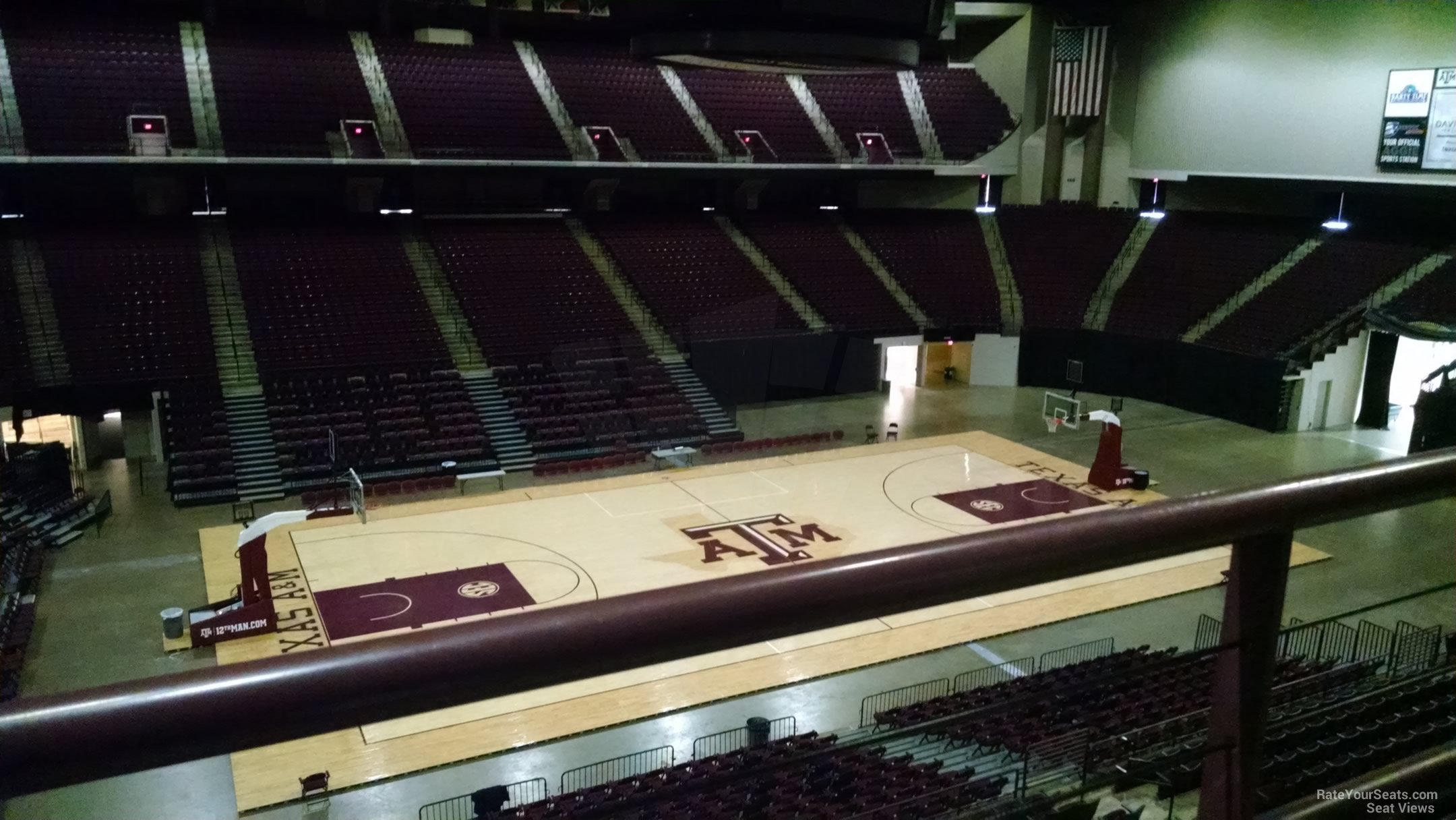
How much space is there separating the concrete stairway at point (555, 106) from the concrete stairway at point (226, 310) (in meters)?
8.60

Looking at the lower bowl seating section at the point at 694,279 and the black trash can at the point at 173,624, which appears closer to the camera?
the black trash can at the point at 173,624

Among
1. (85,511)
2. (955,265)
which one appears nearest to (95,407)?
(85,511)

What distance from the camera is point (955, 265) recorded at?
104 feet

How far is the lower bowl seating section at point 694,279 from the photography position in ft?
89.1

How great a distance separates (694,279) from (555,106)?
20.6 ft

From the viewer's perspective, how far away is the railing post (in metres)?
1.72

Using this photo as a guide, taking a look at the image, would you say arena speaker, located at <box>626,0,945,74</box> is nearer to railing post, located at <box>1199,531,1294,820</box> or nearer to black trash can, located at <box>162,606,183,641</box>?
railing post, located at <box>1199,531,1294,820</box>

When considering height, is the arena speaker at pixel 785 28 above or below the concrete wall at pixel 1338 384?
above

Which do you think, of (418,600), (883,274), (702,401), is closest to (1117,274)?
(883,274)

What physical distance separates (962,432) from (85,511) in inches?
677

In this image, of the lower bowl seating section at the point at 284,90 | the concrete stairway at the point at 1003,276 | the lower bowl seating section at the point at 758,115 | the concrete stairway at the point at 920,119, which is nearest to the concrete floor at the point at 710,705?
the concrete stairway at the point at 1003,276

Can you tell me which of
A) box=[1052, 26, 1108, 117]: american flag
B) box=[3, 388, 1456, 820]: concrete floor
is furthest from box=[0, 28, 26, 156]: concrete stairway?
box=[1052, 26, 1108, 117]: american flag

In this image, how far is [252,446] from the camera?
20.5m

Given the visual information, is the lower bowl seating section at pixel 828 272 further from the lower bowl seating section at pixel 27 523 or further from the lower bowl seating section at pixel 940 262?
the lower bowl seating section at pixel 27 523
